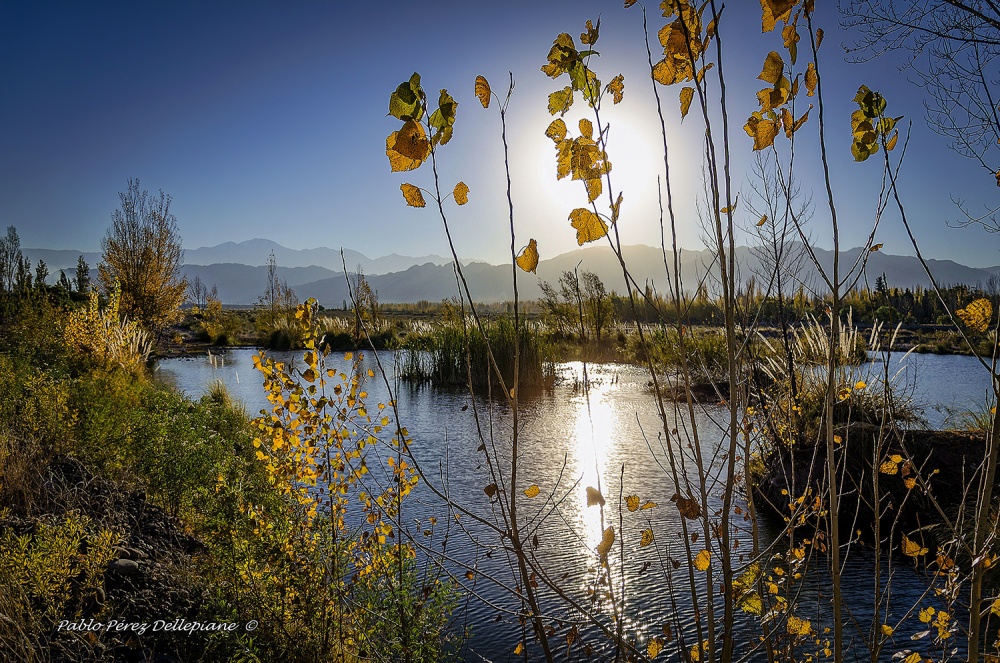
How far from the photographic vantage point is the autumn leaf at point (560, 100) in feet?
3.35

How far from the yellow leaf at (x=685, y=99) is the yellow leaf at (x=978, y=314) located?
0.62 metres

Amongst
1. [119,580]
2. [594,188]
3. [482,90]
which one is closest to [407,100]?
[482,90]

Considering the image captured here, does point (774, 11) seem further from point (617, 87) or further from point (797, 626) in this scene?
point (797, 626)

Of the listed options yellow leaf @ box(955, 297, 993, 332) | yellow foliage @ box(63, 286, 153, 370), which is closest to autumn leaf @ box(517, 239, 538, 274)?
yellow leaf @ box(955, 297, 993, 332)

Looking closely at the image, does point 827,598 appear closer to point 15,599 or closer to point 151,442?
point 15,599

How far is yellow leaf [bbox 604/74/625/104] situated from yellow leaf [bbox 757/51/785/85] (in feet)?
0.79

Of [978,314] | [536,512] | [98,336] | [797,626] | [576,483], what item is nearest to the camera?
[978,314]

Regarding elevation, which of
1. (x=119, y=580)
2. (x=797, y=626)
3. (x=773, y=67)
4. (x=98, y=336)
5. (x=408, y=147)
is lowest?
(x=119, y=580)

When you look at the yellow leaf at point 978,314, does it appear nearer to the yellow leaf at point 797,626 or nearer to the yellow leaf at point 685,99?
the yellow leaf at point 685,99

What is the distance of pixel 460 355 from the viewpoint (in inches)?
393

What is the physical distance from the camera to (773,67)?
3.06ft

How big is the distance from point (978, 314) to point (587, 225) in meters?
0.75

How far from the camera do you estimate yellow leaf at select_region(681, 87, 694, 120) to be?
1.00m

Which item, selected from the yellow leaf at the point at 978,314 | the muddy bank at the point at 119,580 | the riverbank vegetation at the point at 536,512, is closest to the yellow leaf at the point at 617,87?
the riverbank vegetation at the point at 536,512
